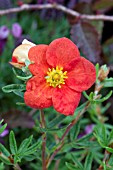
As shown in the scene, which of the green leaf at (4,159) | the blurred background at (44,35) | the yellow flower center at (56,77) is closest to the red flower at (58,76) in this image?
the yellow flower center at (56,77)

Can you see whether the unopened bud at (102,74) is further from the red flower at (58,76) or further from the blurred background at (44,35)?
the blurred background at (44,35)

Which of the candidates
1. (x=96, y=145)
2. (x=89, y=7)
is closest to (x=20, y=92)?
(x=96, y=145)

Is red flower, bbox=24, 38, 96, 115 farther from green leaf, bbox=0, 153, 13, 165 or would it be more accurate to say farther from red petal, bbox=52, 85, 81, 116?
green leaf, bbox=0, 153, 13, 165

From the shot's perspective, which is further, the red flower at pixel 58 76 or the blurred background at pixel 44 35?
the blurred background at pixel 44 35

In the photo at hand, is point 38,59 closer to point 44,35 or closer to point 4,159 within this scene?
point 4,159

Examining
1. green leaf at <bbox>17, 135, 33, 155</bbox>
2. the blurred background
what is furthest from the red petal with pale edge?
the blurred background

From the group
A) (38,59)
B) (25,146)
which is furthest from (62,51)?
(25,146)

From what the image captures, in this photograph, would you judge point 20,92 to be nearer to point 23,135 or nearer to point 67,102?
point 67,102

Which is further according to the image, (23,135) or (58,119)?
(23,135)
